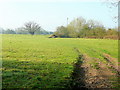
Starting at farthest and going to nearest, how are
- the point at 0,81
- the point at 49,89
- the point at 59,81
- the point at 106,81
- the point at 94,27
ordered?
the point at 94,27 → the point at 106,81 → the point at 59,81 → the point at 0,81 → the point at 49,89

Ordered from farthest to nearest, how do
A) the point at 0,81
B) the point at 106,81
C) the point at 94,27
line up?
the point at 94,27 → the point at 106,81 → the point at 0,81

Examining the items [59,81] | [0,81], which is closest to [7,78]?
[0,81]

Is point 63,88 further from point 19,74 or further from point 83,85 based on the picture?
point 19,74

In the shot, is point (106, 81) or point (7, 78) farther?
point (106, 81)

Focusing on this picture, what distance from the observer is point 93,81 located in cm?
654

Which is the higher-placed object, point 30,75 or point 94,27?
point 94,27

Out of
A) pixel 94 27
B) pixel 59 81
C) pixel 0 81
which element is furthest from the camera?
pixel 94 27

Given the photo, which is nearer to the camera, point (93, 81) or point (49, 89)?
point (49, 89)

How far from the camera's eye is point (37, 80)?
20.0 feet

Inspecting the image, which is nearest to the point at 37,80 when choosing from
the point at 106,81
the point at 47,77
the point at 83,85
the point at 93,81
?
the point at 47,77

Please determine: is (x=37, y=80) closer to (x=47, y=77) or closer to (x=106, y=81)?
(x=47, y=77)

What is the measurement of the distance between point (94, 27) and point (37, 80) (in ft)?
135

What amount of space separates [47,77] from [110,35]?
145 feet

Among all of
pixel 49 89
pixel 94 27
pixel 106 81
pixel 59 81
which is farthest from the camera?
pixel 94 27
